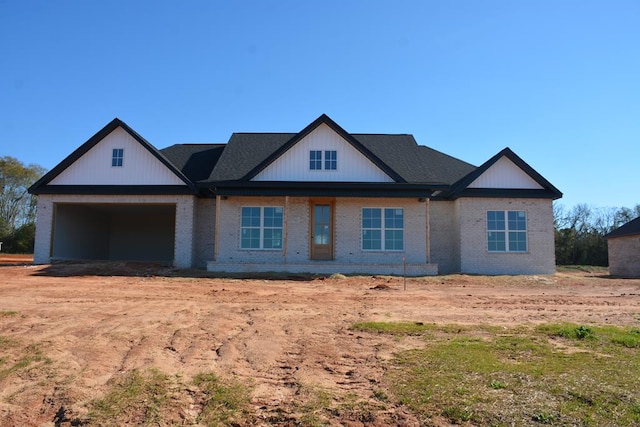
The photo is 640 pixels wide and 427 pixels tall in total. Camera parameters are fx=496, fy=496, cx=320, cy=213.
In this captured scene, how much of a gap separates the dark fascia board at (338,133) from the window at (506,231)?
458 cm

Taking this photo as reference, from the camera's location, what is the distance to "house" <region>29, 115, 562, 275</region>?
20.6 metres

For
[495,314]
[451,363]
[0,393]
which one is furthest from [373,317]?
[0,393]

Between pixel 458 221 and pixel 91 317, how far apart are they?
52.5 feet

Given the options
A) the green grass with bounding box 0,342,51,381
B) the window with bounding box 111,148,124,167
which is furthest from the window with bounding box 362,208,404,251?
the green grass with bounding box 0,342,51,381

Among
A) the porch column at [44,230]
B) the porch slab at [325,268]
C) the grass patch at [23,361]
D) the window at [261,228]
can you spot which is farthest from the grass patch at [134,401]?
the porch column at [44,230]

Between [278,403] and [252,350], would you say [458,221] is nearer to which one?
[252,350]

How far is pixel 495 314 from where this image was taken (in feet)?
33.7

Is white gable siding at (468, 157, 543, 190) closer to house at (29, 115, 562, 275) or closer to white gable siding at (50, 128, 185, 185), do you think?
house at (29, 115, 562, 275)

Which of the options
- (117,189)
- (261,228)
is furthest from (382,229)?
(117,189)

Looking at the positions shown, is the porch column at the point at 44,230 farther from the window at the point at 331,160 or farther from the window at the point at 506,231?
the window at the point at 506,231

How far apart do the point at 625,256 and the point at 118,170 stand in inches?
1004

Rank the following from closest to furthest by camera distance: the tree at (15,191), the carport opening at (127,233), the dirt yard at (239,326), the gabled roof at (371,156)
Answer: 1. the dirt yard at (239,326)
2. the gabled roof at (371,156)
3. the carport opening at (127,233)
4. the tree at (15,191)

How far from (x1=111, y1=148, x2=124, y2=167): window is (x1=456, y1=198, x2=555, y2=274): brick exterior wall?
1491cm

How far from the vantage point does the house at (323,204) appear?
2056cm
